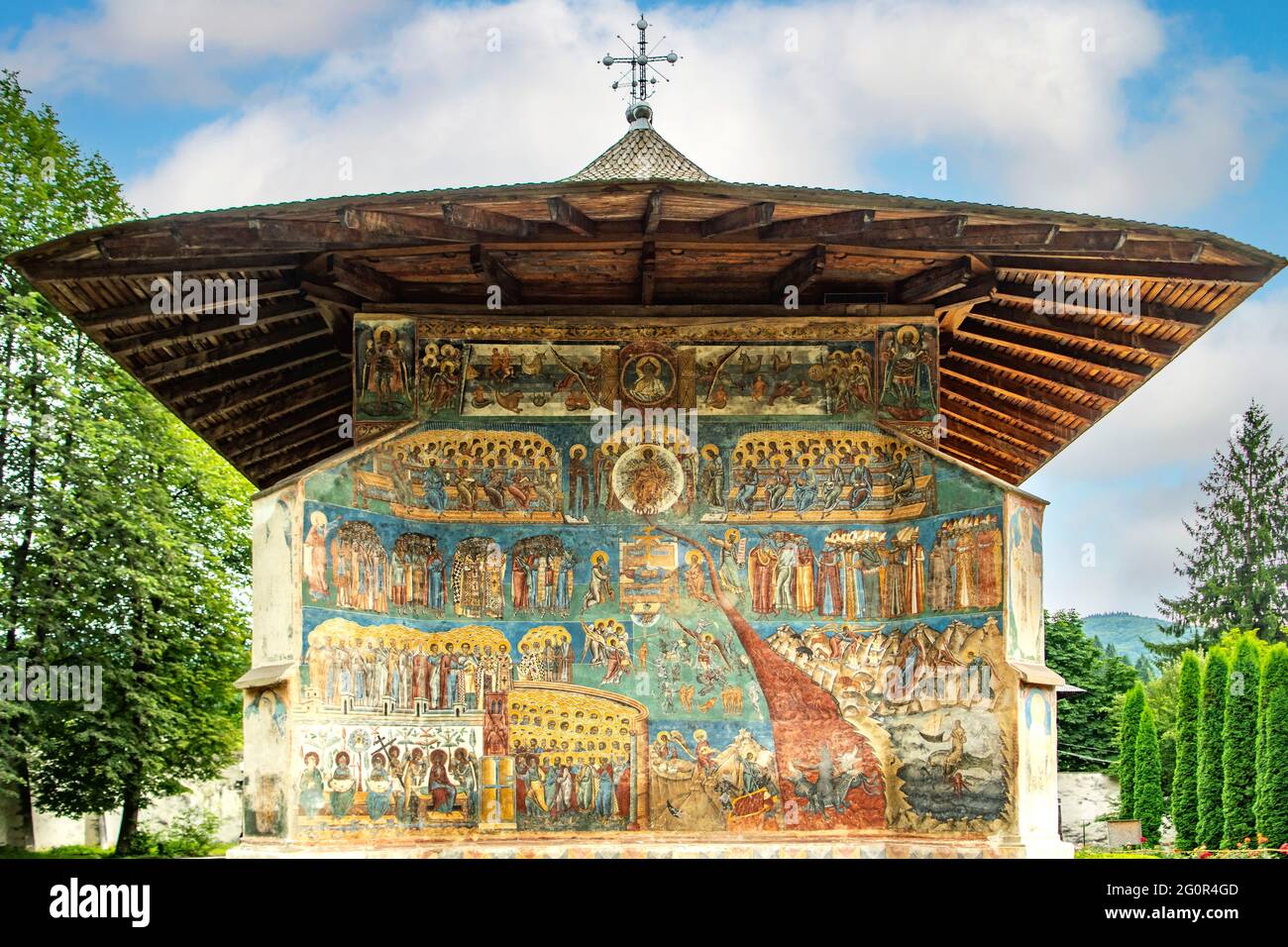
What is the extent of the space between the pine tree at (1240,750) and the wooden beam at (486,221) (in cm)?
1756

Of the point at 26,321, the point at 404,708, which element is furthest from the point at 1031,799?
the point at 26,321

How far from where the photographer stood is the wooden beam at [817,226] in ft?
33.9

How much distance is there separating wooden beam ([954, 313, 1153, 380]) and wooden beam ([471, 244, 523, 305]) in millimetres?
4322

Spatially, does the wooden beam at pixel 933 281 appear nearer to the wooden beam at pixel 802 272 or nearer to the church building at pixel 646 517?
the church building at pixel 646 517

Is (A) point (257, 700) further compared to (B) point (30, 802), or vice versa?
(B) point (30, 802)

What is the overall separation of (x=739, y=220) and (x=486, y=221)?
1.88 metres

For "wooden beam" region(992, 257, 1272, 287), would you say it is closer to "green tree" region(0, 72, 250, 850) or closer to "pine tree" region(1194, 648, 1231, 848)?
"pine tree" region(1194, 648, 1231, 848)

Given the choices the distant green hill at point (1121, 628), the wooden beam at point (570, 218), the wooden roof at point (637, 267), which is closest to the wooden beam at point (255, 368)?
the wooden roof at point (637, 267)

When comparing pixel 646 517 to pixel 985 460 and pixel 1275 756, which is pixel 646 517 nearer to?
pixel 985 460

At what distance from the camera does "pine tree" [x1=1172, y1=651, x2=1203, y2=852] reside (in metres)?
25.1

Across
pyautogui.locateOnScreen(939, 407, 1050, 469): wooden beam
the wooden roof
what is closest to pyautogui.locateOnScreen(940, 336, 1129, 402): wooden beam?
the wooden roof

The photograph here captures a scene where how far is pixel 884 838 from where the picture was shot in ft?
34.8
